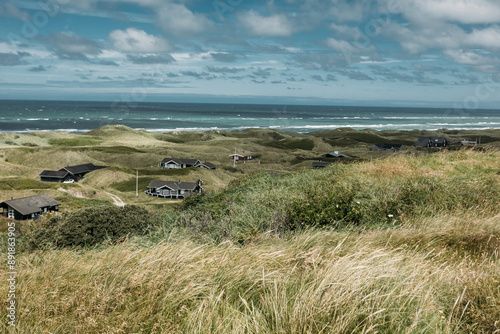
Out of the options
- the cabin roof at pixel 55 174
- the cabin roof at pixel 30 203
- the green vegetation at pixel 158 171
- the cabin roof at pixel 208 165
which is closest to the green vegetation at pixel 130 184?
the green vegetation at pixel 158 171

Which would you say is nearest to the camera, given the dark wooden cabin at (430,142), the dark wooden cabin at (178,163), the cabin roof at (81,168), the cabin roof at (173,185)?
the cabin roof at (173,185)

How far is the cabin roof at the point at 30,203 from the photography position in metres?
52.7

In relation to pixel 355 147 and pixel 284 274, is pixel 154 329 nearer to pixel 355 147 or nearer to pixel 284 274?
pixel 284 274

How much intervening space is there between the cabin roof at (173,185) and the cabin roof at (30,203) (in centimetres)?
2159

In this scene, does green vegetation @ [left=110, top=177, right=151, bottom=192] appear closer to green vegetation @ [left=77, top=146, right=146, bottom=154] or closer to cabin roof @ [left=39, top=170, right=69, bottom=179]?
cabin roof @ [left=39, top=170, right=69, bottom=179]

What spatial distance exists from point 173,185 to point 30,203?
84.8 feet

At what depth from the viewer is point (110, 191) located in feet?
247

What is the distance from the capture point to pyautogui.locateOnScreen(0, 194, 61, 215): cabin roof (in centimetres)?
5269

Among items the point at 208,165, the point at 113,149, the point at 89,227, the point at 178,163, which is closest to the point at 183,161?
the point at 178,163

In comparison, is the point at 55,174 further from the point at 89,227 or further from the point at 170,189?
the point at 89,227

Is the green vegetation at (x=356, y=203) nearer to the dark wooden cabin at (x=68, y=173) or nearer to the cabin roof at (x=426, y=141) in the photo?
the dark wooden cabin at (x=68, y=173)

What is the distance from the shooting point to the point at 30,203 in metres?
55.1

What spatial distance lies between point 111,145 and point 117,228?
124 metres

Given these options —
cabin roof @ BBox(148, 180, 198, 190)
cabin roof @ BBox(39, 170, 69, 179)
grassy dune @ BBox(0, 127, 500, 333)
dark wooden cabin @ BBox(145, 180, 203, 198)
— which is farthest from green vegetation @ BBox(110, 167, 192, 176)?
grassy dune @ BBox(0, 127, 500, 333)
